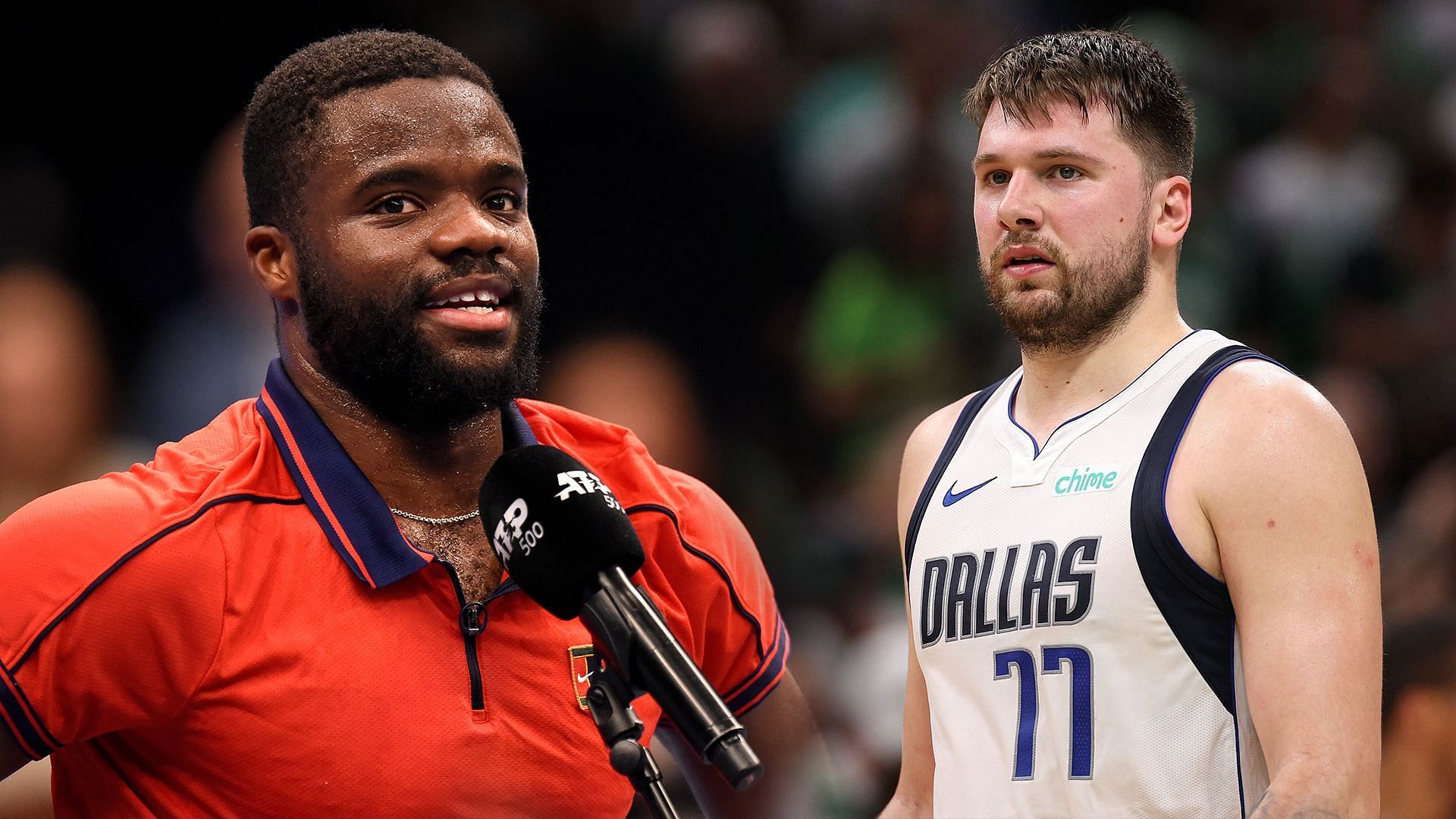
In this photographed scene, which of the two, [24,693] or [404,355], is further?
[404,355]

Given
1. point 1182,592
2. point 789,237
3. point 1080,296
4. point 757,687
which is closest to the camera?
point 1182,592

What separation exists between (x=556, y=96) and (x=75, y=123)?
144 centimetres

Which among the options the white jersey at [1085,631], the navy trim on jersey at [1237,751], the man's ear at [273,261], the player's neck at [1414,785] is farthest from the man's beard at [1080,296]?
the player's neck at [1414,785]

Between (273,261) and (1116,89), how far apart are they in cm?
140

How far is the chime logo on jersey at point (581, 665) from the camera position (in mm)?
2467

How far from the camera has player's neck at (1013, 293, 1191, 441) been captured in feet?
8.57

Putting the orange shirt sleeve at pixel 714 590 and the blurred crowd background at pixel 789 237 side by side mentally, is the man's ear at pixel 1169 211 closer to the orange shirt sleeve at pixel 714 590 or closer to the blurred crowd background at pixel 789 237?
the orange shirt sleeve at pixel 714 590

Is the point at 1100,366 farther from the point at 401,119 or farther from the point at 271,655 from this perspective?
the point at 271,655

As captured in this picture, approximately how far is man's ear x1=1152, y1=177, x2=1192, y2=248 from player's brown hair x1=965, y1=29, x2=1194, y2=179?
0.02 metres

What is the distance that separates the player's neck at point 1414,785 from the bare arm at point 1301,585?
1.71 metres

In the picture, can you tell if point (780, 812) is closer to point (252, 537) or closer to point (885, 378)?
point (252, 537)

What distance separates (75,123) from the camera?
15.3ft

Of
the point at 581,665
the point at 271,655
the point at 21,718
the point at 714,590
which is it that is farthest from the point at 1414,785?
the point at 21,718

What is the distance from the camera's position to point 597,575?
1.90m
